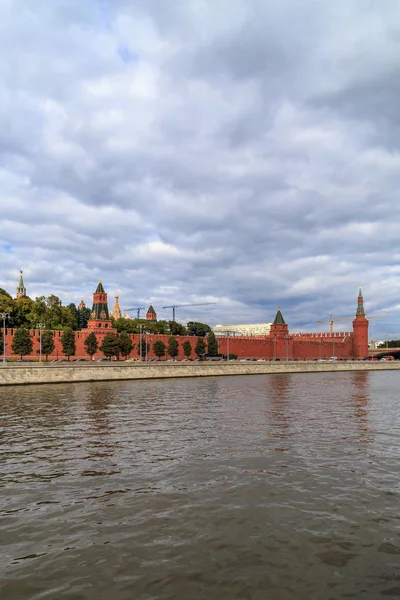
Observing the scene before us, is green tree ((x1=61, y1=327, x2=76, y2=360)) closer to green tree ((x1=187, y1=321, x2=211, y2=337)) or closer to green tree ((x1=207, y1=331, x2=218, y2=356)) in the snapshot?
green tree ((x1=207, y1=331, x2=218, y2=356))

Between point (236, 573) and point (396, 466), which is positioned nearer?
Answer: point (236, 573)

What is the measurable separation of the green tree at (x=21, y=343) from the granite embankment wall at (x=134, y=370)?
18.3m

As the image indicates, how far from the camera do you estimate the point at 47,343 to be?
194 feet

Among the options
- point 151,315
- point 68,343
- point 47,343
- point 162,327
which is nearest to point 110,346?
point 68,343

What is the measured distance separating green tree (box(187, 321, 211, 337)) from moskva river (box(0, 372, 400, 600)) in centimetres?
10334

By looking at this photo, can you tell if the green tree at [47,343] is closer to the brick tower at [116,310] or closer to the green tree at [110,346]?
the green tree at [110,346]

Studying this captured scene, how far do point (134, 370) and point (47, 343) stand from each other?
21.9 metres

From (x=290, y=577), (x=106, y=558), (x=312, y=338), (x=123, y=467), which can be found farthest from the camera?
(x=312, y=338)

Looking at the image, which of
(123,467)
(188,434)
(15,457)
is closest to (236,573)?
(123,467)

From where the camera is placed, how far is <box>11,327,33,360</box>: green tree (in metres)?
54.8

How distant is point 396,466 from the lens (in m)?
10.1

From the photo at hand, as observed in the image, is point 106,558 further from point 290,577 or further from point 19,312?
point 19,312

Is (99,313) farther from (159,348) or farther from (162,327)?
(162,327)

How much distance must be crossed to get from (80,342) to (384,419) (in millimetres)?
51605
